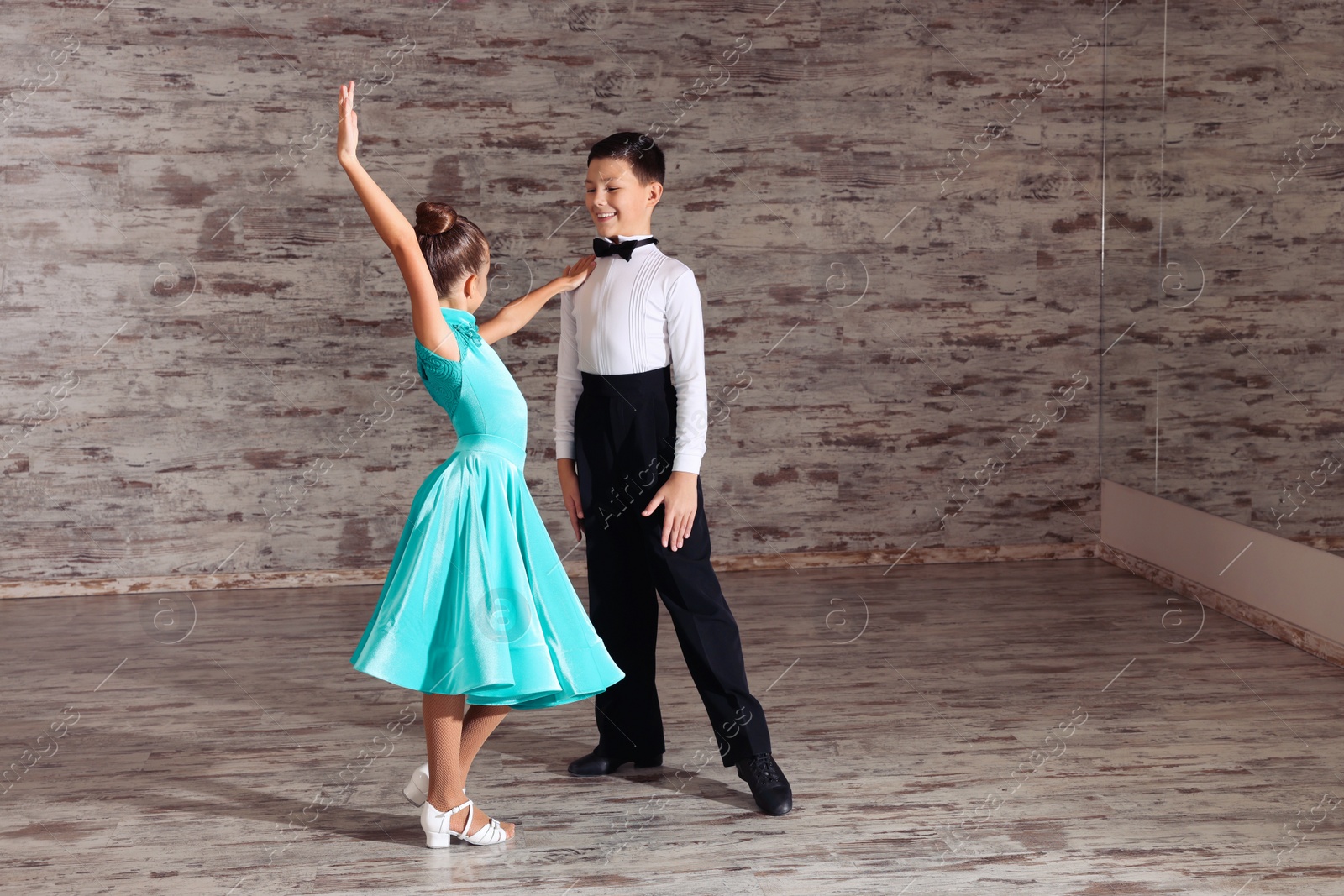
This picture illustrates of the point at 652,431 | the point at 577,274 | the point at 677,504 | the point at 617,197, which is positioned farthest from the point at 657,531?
the point at 617,197

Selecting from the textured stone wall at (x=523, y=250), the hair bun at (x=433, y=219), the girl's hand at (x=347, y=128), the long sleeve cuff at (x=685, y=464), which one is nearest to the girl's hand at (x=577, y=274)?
the hair bun at (x=433, y=219)

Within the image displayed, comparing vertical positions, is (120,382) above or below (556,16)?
below

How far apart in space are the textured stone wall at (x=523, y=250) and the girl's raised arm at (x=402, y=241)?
2.12 m

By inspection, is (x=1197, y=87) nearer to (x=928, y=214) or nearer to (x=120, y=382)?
(x=928, y=214)

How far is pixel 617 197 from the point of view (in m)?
2.13

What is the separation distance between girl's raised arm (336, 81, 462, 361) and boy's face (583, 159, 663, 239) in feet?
1.22

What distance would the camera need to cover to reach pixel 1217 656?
10.2 ft

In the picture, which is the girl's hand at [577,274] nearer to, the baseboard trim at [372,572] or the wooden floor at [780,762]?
the wooden floor at [780,762]

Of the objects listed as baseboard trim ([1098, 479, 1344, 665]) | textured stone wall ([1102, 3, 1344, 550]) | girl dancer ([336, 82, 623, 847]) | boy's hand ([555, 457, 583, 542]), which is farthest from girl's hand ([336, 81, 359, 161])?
baseboard trim ([1098, 479, 1344, 665])

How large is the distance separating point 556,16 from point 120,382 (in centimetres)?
198

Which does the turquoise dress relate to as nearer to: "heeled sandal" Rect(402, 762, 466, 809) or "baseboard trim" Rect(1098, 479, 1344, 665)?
"heeled sandal" Rect(402, 762, 466, 809)

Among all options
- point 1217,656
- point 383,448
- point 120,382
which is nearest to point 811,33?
point 383,448

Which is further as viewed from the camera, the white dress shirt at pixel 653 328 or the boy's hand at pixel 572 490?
the boy's hand at pixel 572 490

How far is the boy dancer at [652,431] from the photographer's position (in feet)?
6.98
